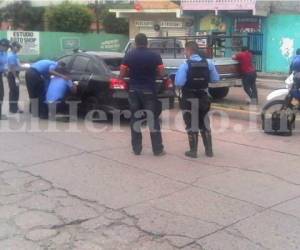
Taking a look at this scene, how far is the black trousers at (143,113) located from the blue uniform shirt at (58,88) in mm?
3316

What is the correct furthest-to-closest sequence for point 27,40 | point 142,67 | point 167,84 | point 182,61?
point 27,40 → point 182,61 → point 167,84 → point 142,67

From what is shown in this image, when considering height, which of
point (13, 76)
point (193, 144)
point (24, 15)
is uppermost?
point (24, 15)

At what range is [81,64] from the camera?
1132cm

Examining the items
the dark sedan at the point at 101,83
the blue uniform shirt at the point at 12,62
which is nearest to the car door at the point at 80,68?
the dark sedan at the point at 101,83

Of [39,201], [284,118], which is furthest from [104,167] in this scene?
[284,118]

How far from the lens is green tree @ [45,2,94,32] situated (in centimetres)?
3319

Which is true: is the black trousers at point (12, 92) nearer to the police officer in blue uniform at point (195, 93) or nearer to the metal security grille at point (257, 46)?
the police officer in blue uniform at point (195, 93)

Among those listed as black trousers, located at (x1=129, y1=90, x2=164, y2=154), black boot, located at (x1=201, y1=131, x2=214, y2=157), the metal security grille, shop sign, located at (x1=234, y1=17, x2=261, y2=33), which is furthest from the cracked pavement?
shop sign, located at (x1=234, y1=17, x2=261, y2=33)

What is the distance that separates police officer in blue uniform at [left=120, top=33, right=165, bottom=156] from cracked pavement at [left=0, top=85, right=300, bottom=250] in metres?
0.34

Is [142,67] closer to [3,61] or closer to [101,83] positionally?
[101,83]

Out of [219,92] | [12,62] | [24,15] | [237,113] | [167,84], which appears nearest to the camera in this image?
[167,84]

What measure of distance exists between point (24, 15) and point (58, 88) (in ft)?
102

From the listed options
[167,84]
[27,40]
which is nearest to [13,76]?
[167,84]

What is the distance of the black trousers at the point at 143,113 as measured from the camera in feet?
25.8
